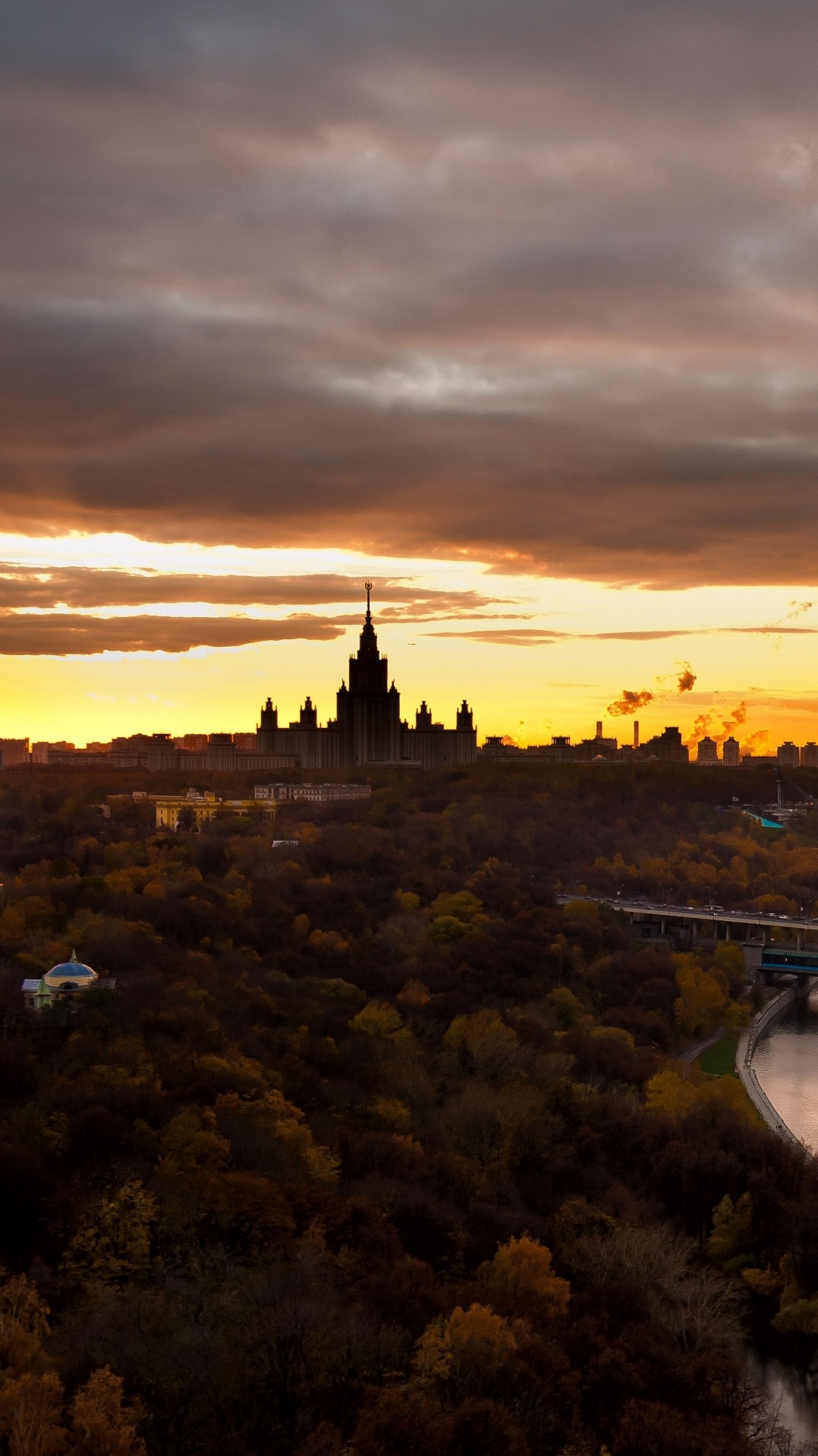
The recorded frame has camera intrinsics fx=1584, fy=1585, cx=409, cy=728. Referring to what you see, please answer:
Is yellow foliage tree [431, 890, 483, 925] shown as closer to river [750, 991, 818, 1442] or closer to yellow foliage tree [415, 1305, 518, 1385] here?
river [750, 991, 818, 1442]

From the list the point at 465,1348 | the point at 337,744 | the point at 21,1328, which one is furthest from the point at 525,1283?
the point at 337,744

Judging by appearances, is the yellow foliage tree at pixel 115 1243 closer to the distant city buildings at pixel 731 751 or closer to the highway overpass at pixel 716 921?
the highway overpass at pixel 716 921

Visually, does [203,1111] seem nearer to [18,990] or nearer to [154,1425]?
[18,990]

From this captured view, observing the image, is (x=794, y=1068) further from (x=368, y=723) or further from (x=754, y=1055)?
(x=368, y=723)

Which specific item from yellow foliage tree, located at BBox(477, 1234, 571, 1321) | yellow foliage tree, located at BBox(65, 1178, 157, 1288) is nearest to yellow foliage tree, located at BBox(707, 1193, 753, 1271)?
yellow foliage tree, located at BBox(477, 1234, 571, 1321)

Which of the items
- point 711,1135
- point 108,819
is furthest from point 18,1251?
point 108,819

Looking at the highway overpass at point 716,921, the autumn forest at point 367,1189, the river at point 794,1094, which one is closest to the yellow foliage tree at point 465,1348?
the autumn forest at point 367,1189
